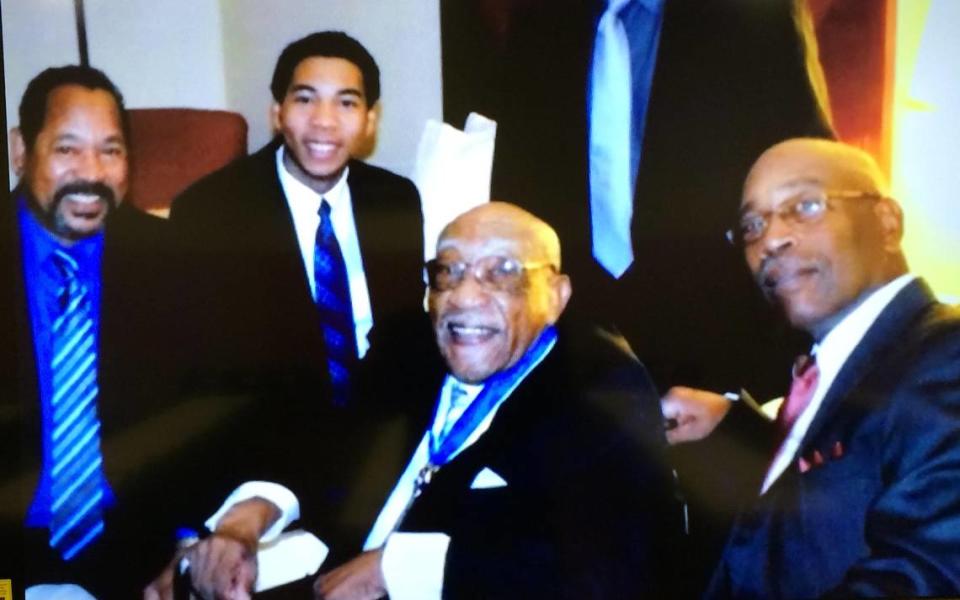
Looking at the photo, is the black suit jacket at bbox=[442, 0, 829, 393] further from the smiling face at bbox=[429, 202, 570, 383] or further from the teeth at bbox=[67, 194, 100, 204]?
the teeth at bbox=[67, 194, 100, 204]

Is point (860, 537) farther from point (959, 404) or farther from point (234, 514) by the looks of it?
point (234, 514)

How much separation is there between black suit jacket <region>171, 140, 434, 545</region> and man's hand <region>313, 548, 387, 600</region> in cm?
6

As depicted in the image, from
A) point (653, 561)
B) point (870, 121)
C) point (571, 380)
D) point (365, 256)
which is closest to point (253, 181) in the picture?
point (365, 256)

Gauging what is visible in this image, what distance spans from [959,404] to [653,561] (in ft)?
2.00

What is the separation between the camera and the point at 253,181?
2059 mm

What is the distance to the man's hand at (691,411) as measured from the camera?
6.72 ft

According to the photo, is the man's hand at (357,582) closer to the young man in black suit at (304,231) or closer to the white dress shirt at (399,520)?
the white dress shirt at (399,520)

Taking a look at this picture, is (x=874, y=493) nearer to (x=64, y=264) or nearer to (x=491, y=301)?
(x=491, y=301)

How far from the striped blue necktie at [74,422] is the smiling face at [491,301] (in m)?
0.62

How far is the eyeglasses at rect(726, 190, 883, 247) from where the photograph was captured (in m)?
2.06

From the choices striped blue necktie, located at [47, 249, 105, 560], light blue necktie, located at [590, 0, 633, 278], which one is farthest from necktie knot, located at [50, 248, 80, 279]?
light blue necktie, located at [590, 0, 633, 278]

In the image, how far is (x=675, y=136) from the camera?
2109 millimetres

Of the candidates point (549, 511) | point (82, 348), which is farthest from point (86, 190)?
point (549, 511)

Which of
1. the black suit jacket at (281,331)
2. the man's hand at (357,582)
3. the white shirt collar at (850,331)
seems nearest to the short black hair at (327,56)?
the black suit jacket at (281,331)
